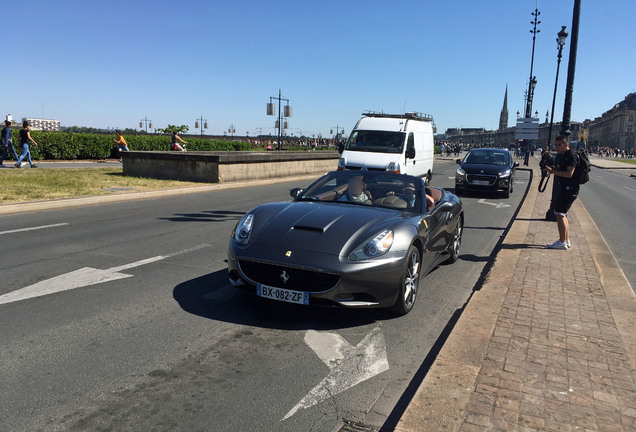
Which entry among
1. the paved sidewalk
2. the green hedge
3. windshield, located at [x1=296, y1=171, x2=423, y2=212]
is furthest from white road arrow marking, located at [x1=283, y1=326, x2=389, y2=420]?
the green hedge

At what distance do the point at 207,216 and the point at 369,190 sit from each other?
5.88m

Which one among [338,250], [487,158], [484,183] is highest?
[487,158]

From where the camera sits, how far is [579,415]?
2.98m

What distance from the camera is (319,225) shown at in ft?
15.8

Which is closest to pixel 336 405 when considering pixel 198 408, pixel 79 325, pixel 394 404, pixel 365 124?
pixel 394 404

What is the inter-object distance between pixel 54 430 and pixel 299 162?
2208cm

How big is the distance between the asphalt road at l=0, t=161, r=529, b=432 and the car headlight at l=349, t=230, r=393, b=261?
695 millimetres

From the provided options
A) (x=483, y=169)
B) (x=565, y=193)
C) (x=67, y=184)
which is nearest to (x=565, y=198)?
(x=565, y=193)

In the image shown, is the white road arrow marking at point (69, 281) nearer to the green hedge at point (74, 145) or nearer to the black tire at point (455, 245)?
the black tire at point (455, 245)

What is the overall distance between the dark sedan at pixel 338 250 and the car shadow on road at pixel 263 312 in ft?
0.91

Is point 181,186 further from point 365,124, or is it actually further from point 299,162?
point 299,162

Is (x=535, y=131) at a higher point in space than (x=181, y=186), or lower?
higher

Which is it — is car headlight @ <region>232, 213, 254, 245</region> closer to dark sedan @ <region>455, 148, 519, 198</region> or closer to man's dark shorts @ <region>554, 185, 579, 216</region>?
man's dark shorts @ <region>554, 185, 579, 216</region>

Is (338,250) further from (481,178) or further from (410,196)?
(481,178)
